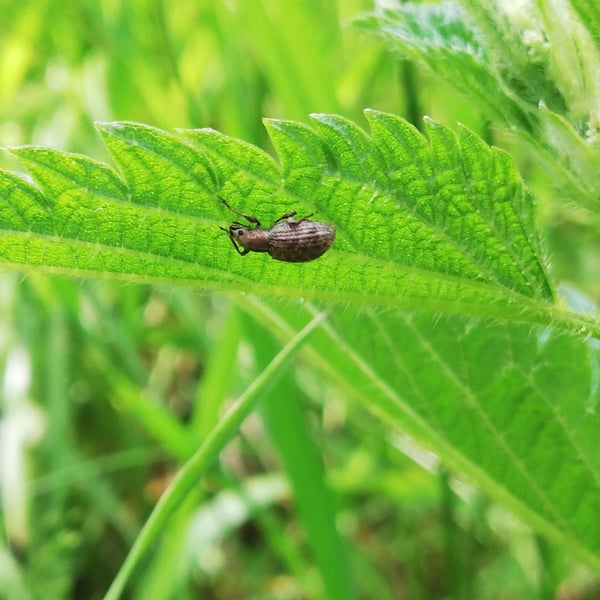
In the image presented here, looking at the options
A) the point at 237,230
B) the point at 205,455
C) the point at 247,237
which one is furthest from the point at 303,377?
the point at 237,230

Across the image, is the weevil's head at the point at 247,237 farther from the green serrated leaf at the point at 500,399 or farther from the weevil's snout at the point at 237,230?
the green serrated leaf at the point at 500,399

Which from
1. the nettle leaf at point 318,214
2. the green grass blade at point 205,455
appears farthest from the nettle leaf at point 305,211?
the green grass blade at point 205,455

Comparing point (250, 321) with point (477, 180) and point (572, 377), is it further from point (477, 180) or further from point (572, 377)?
point (477, 180)

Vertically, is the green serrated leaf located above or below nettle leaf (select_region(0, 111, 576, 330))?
below

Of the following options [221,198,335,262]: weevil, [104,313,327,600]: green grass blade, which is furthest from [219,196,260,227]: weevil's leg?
[104,313,327,600]: green grass blade

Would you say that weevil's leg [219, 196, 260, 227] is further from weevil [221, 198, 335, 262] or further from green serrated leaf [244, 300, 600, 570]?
green serrated leaf [244, 300, 600, 570]

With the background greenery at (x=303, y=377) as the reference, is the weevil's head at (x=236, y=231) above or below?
above

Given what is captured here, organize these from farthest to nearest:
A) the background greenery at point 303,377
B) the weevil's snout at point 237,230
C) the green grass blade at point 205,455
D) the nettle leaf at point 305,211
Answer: the green grass blade at point 205,455, the background greenery at point 303,377, the weevil's snout at point 237,230, the nettle leaf at point 305,211
